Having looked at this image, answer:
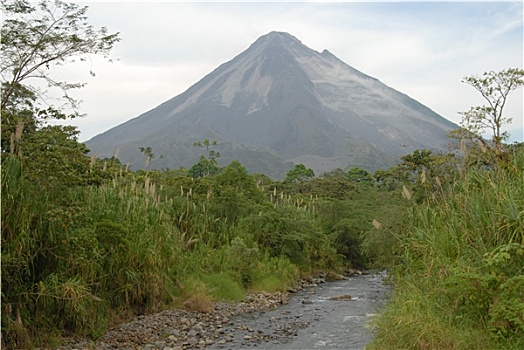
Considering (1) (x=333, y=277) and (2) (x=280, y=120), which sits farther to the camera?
(2) (x=280, y=120)

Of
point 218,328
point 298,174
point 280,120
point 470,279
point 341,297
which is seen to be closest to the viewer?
point 470,279

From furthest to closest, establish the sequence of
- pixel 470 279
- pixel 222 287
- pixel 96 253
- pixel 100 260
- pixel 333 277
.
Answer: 1. pixel 333 277
2. pixel 222 287
3. pixel 100 260
4. pixel 96 253
5. pixel 470 279

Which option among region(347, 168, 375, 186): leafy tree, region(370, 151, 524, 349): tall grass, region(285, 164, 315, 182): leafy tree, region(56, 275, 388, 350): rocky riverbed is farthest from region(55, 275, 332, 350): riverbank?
region(347, 168, 375, 186): leafy tree

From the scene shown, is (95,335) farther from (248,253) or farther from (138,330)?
(248,253)

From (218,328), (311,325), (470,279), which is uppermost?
(470,279)

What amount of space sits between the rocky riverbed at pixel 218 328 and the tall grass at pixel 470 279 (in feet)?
10.4

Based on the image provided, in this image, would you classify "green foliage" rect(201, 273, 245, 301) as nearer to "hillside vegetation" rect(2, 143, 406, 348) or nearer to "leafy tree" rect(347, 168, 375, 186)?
"hillside vegetation" rect(2, 143, 406, 348)

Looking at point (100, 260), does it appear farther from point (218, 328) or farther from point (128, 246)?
point (218, 328)

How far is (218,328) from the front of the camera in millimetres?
10188

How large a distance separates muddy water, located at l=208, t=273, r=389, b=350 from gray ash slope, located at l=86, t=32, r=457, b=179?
96.5 meters

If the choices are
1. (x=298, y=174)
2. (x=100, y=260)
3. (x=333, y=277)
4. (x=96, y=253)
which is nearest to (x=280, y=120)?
(x=298, y=174)

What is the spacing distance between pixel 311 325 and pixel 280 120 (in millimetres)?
148667

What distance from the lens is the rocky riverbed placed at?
8.38 metres

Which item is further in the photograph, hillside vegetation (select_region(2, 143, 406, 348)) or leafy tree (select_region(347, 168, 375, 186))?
leafy tree (select_region(347, 168, 375, 186))
